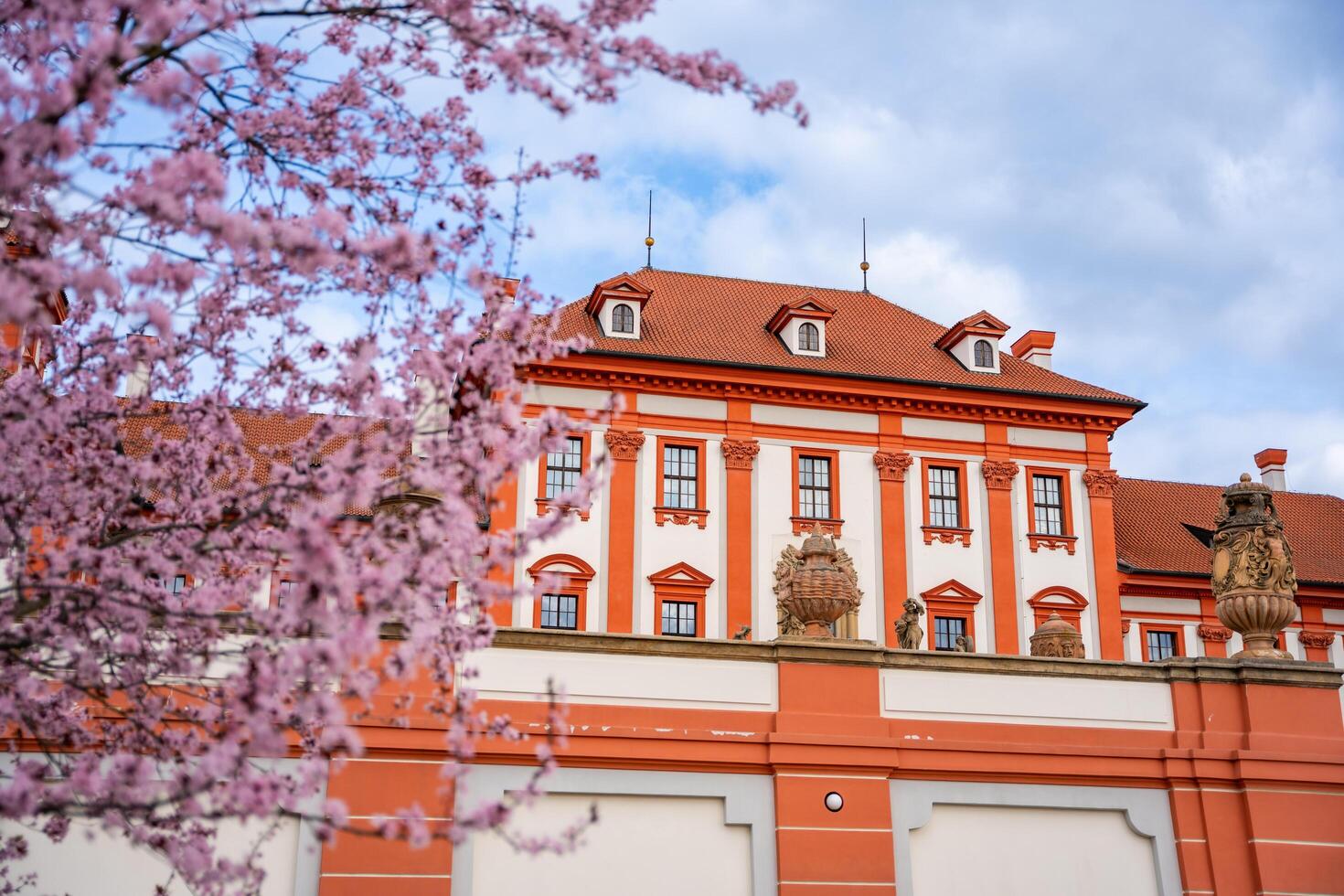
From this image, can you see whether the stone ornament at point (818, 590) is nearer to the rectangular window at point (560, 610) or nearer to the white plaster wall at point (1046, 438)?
the rectangular window at point (560, 610)

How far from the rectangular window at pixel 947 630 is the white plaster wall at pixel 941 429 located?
403 cm

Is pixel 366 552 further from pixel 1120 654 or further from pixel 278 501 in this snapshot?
pixel 1120 654

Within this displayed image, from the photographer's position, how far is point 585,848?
10.8 metres

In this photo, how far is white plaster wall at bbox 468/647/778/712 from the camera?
10898 millimetres

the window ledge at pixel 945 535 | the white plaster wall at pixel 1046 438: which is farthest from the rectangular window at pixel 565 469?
the white plaster wall at pixel 1046 438

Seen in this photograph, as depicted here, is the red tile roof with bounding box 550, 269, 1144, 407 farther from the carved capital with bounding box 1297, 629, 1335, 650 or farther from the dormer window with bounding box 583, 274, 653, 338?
the carved capital with bounding box 1297, 629, 1335, 650

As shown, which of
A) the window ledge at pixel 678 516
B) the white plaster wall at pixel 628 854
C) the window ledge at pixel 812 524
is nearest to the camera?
the white plaster wall at pixel 628 854

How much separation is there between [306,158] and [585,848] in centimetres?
627

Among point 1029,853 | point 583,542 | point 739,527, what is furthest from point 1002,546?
point 1029,853

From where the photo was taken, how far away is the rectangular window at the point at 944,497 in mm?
29234

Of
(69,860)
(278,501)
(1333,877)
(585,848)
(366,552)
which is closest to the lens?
(366,552)

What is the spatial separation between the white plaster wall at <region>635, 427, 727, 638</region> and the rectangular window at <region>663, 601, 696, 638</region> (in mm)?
245

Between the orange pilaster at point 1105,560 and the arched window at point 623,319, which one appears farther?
the arched window at point 623,319

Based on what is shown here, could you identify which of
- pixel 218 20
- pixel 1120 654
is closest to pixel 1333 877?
pixel 218 20
